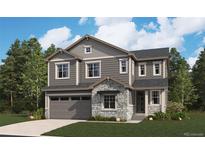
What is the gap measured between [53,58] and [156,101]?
9906mm

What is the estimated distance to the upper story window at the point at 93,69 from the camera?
2127 cm

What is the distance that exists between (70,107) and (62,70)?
3.52m

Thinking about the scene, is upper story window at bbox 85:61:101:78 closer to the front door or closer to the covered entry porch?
the covered entry porch

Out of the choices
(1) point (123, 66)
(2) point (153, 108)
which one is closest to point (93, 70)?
(1) point (123, 66)

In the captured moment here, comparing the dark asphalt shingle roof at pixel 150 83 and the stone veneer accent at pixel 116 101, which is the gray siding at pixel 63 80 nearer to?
the stone veneer accent at pixel 116 101

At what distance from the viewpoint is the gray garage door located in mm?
20391

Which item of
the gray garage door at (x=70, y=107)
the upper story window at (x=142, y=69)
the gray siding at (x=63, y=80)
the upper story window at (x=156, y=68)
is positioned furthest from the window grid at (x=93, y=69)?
the upper story window at (x=156, y=68)

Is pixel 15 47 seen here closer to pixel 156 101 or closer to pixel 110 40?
pixel 110 40

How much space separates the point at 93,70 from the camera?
847 inches

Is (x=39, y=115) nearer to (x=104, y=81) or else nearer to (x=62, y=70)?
(x=62, y=70)

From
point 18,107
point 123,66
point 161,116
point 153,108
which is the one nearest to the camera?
point 161,116

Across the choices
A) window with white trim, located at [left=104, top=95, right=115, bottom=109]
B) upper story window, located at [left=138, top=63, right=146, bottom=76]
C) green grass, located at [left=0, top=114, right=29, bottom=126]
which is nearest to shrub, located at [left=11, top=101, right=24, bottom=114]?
green grass, located at [left=0, top=114, right=29, bottom=126]

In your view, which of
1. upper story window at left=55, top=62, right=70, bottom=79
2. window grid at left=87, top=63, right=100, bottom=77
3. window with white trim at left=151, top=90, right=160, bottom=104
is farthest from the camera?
upper story window at left=55, top=62, right=70, bottom=79
